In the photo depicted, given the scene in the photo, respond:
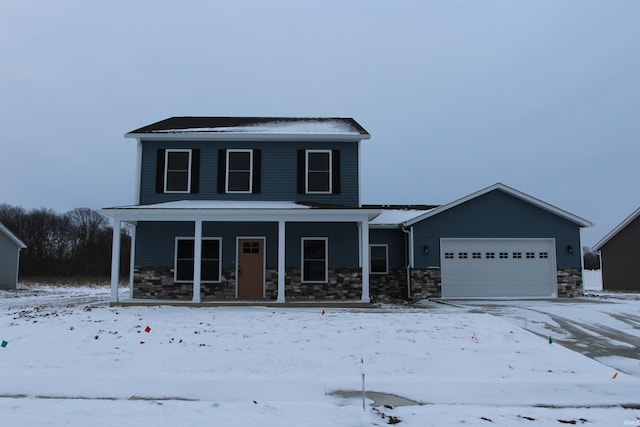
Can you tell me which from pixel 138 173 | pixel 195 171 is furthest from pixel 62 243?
pixel 195 171

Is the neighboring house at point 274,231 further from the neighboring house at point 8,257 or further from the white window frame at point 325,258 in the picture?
the neighboring house at point 8,257

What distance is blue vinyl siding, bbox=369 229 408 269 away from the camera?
18078 millimetres

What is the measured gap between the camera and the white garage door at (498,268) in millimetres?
17391

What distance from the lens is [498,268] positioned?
1750cm

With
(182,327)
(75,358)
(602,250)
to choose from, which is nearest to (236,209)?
(182,327)

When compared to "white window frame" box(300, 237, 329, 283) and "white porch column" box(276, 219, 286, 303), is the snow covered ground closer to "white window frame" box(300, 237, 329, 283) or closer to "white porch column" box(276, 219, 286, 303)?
"white porch column" box(276, 219, 286, 303)

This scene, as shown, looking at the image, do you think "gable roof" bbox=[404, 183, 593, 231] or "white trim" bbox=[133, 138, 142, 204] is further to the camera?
"gable roof" bbox=[404, 183, 593, 231]

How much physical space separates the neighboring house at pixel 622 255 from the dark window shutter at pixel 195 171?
19.5 meters

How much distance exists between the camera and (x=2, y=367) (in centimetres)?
733

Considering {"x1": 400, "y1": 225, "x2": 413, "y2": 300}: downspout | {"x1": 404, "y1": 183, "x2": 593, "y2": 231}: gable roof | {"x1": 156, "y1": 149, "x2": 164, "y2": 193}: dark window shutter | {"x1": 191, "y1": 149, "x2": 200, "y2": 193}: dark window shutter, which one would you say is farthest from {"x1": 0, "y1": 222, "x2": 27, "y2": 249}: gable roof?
{"x1": 404, "y1": 183, "x2": 593, "y2": 231}: gable roof

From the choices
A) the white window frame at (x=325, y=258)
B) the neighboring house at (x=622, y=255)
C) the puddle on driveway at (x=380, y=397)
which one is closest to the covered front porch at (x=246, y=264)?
the white window frame at (x=325, y=258)

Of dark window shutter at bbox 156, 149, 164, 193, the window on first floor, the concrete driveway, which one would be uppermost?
dark window shutter at bbox 156, 149, 164, 193

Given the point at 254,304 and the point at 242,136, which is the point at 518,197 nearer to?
the point at 242,136

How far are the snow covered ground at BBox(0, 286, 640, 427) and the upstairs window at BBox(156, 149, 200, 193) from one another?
20.0ft
